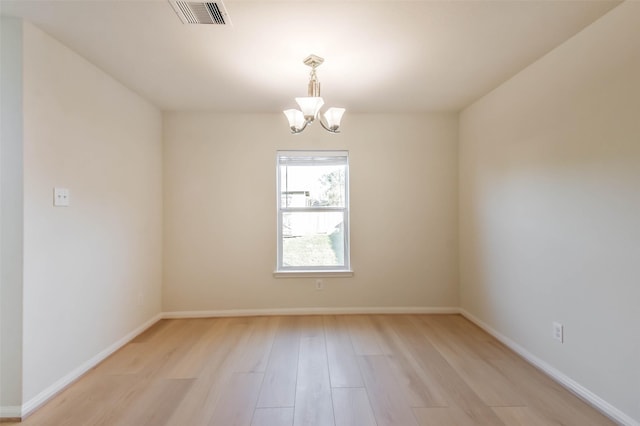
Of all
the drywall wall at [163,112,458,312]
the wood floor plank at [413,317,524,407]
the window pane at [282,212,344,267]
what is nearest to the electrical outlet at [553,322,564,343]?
the wood floor plank at [413,317,524,407]

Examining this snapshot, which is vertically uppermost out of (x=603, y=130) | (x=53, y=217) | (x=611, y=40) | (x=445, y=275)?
(x=611, y=40)

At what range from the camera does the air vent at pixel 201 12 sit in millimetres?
1602

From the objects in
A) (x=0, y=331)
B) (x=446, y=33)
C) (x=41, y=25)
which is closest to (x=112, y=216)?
(x=0, y=331)

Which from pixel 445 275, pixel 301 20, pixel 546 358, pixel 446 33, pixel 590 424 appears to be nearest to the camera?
pixel 590 424

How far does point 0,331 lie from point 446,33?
11.0 feet

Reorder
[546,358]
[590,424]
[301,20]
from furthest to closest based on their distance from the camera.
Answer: [546,358]
[301,20]
[590,424]

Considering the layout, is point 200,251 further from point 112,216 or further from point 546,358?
point 546,358

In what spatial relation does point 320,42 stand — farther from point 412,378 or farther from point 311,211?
point 412,378

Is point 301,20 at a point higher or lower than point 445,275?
higher

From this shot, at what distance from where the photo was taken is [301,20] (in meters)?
1.82

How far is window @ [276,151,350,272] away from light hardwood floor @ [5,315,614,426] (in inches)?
34.5

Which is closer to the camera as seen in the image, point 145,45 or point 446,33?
point 446,33

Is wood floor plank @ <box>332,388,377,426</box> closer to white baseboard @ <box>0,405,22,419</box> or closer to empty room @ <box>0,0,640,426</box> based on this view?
empty room @ <box>0,0,640,426</box>

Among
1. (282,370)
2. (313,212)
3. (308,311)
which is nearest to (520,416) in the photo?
(282,370)
